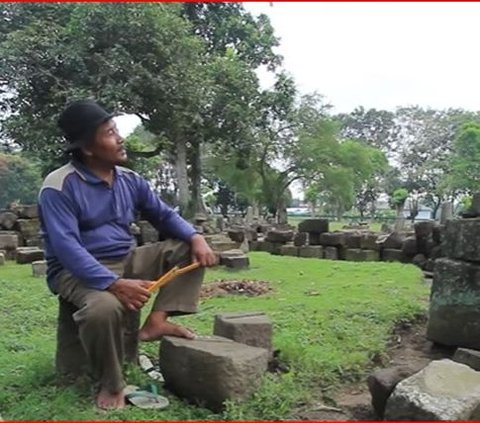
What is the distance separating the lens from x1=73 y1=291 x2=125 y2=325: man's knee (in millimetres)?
2887

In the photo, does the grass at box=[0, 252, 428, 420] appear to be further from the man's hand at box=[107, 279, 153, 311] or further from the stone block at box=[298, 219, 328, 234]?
the stone block at box=[298, 219, 328, 234]

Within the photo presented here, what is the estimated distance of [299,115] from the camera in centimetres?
3103

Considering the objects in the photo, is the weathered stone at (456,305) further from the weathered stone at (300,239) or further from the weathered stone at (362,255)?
the weathered stone at (300,239)

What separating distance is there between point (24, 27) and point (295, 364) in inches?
631

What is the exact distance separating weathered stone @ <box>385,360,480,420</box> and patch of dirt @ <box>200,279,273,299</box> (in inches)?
160

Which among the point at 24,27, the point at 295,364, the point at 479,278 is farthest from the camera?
the point at 24,27

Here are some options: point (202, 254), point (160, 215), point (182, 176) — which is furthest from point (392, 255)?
point (182, 176)

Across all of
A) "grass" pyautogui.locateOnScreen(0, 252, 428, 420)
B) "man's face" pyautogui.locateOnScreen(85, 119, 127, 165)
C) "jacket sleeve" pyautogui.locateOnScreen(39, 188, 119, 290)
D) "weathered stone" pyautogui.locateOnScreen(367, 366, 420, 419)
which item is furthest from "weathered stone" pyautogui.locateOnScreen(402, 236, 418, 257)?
"jacket sleeve" pyautogui.locateOnScreen(39, 188, 119, 290)

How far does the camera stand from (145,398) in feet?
10.1

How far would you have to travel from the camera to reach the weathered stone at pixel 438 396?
2670mm

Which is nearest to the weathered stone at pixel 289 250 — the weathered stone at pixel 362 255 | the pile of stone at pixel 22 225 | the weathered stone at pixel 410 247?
the weathered stone at pixel 362 255

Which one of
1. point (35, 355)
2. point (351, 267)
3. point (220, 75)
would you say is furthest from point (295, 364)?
point (220, 75)

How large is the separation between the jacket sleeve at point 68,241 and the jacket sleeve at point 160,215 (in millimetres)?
524

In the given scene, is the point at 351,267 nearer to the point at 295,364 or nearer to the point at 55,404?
the point at 295,364
